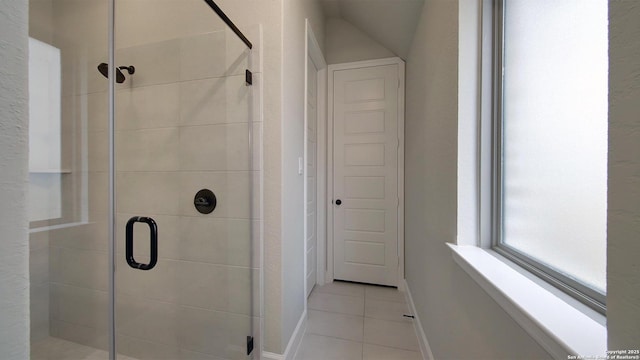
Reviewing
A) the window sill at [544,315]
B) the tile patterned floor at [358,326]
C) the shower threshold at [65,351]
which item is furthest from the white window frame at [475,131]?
the shower threshold at [65,351]

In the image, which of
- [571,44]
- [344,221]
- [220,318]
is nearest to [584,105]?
[571,44]

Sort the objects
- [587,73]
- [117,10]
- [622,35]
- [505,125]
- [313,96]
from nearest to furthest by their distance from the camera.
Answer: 1. [622,35]
2. [587,73]
3. [505,125]
4. [117,10]
5. [313,96]

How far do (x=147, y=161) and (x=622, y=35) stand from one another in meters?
1.79

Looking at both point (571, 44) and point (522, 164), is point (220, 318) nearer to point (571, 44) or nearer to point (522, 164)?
point (522, 164)

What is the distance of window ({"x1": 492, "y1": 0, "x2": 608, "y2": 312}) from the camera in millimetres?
521

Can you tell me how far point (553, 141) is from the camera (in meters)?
0.65

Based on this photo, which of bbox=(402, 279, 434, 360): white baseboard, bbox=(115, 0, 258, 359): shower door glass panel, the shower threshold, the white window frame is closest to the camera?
the white window frame

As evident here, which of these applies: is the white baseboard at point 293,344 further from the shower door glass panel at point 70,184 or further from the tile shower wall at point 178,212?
the shower door glass panel at point 70,184

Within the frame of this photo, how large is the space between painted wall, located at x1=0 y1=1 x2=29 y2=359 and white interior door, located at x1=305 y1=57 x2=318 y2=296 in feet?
6.03

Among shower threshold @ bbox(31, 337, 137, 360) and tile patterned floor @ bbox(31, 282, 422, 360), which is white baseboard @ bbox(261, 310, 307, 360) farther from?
shower threshold @ bbox(31, 337, 137, 360)

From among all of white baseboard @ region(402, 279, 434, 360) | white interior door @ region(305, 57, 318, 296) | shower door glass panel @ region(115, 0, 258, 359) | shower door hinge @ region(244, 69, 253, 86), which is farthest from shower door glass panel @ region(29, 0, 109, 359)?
white baseboard @ region(402, 279, 434, 360)

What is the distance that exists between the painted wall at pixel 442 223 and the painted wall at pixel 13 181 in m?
0.97

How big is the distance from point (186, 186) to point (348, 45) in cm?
223

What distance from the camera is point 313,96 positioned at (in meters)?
2.34
